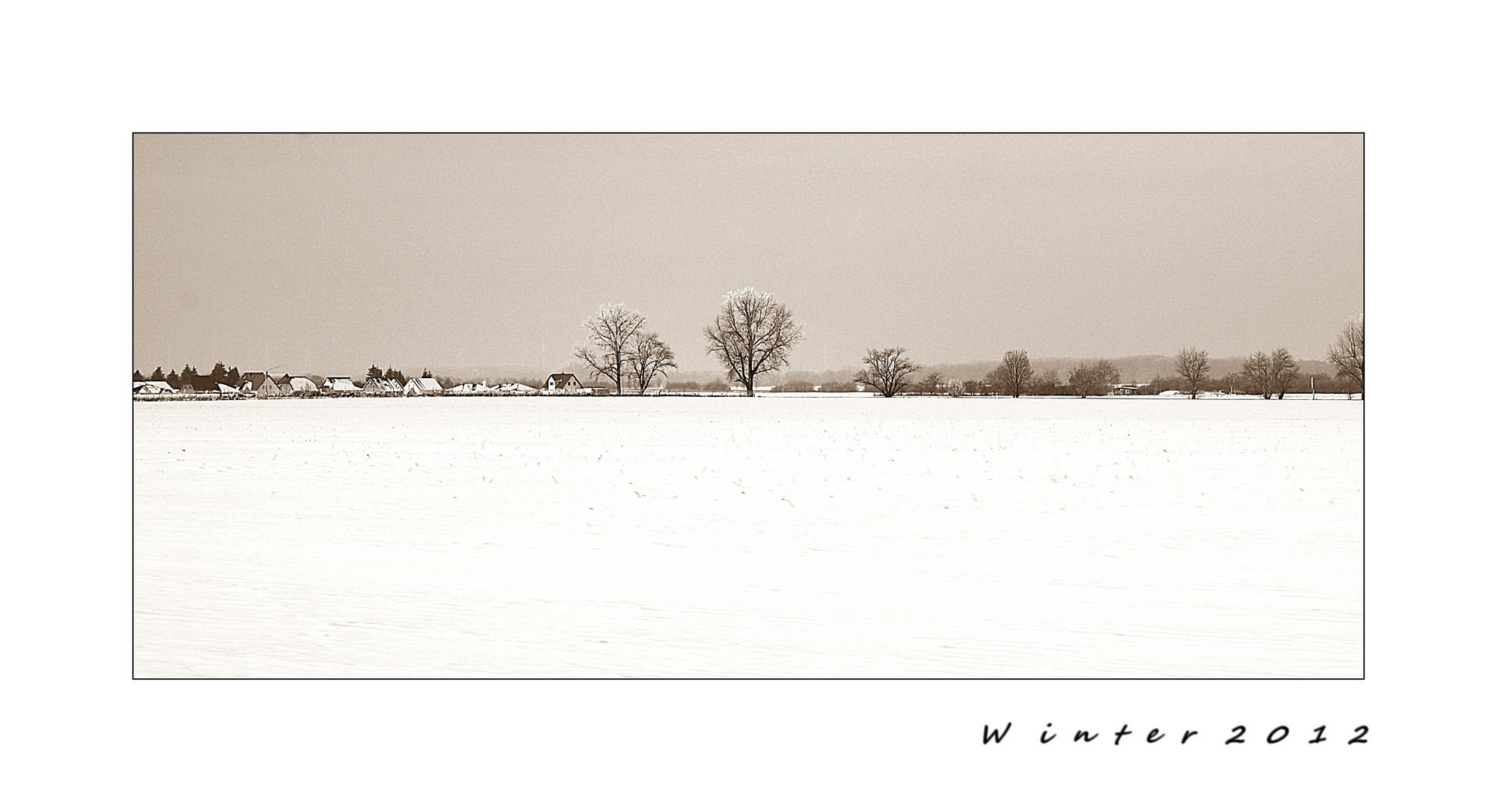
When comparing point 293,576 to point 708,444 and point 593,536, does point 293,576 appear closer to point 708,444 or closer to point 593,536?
point 593,536

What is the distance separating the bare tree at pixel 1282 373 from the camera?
205 feet

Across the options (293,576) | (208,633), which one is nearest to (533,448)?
(293,576)

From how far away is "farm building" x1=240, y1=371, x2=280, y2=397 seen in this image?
75188 mm

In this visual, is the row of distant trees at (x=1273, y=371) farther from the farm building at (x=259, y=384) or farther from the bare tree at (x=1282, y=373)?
the farm building at (x=259, y=384)

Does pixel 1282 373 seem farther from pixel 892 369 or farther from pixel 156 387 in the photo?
pixel 156 387

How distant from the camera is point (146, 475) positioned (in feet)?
50.4

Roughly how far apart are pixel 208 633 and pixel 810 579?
176 inches

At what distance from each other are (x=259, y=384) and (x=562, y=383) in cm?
2667

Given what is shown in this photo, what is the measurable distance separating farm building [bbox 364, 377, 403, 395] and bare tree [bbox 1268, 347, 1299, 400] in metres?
62.0

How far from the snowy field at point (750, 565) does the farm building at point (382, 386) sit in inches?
2498

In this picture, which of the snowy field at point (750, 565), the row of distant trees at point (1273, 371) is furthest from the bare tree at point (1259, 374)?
the snowy field at point (750, 565)

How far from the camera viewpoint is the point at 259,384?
81.0 meters

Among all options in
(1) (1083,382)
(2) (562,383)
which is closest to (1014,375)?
(1) (1083,382)

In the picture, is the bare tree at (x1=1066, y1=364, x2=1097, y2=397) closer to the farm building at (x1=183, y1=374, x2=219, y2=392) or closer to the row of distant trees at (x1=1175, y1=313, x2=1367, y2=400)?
the row of distant trees at (x1=1175, y1=313, x2=1367, y2=400)
